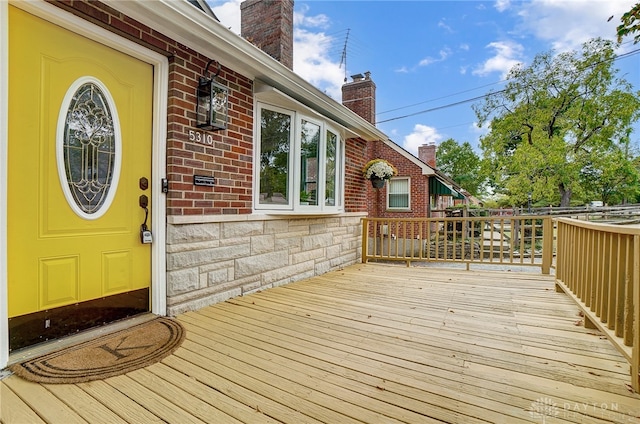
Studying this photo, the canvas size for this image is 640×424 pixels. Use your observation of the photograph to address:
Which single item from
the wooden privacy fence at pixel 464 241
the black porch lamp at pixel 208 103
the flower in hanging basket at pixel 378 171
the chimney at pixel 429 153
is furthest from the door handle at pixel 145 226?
the chimney at pixel 429 153

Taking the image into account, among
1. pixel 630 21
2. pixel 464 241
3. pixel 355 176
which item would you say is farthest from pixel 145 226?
pixel 464 241

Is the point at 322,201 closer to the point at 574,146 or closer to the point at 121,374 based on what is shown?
the point at 121,374

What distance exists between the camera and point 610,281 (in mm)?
2033

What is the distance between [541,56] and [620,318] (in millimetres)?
13194

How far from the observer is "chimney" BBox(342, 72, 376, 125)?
9000mm

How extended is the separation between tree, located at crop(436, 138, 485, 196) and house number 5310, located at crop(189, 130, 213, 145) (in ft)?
93.3

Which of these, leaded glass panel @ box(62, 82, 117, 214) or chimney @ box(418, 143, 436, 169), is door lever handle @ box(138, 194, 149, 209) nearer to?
leaded glass panel @ box(62, 82, 117, 214)

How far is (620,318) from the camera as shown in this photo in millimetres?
1934

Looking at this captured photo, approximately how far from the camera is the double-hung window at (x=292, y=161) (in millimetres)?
3523

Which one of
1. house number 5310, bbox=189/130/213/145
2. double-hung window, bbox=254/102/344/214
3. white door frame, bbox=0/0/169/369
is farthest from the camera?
double-hung window, bbox=254/102/344/214

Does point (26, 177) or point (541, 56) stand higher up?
point (541, 56)

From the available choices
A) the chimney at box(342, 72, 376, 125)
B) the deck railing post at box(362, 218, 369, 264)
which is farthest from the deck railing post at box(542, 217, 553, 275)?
the chimney at box(342, 72, 376, 125)

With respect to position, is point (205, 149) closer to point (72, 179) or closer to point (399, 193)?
point (72, 179)

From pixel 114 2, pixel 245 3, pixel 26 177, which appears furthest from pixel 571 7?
pixel 26 177
